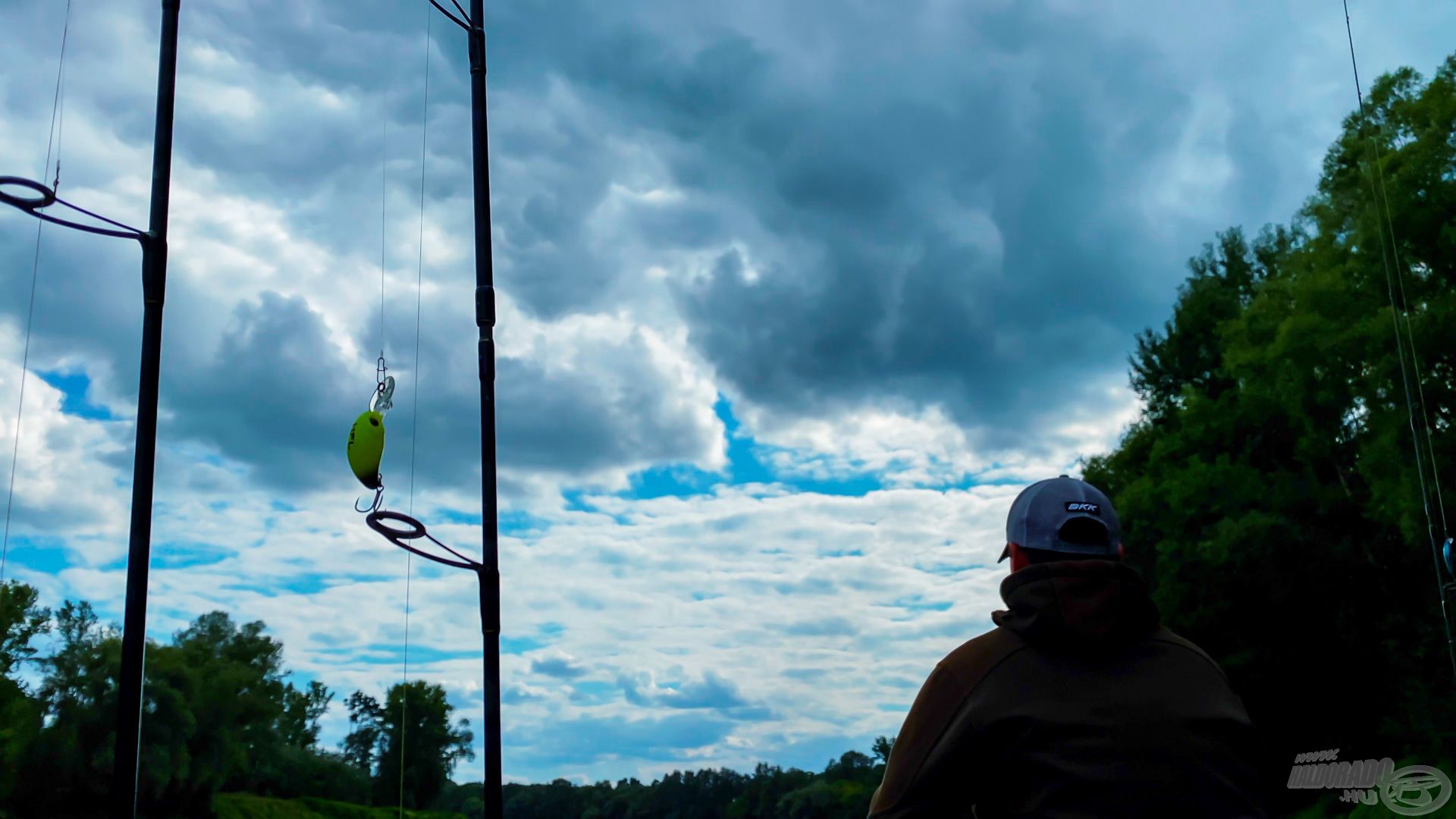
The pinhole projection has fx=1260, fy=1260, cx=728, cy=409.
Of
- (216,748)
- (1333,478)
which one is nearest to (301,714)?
(216,748)

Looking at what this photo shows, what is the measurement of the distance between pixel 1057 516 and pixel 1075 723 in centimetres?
50

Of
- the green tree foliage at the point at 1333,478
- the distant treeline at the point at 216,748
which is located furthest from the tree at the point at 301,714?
the green tree foliage at the point at 1333,478

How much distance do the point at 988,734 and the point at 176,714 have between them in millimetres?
55263

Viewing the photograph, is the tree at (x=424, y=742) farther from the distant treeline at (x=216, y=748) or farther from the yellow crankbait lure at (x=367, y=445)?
the yellow crankbait lure at (x=367, y=445)

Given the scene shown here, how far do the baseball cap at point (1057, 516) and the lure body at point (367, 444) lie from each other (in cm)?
586

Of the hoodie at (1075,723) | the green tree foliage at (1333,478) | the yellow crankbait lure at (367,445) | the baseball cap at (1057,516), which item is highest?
the green tree foliage at (1333,478)

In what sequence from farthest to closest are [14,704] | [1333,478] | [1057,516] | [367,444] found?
[14,704] < [1333,478] < [367,444] < [1057,516]

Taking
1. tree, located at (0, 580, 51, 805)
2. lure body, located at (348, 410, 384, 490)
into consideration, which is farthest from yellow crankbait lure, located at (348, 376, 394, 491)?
tree, located at (0, 580, 51, 805)

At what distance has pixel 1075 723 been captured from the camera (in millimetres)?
2367

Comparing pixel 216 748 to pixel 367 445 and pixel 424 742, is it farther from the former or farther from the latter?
pixel 367 445

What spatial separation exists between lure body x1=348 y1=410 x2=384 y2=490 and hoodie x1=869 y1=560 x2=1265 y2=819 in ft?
19.7

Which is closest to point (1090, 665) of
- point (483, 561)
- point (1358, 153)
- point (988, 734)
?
point (988, 734)

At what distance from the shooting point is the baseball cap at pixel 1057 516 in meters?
2.69

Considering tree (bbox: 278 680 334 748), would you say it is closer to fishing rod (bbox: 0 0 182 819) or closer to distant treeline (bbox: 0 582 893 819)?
distant treeline (bbox: 0 582 893 819)
